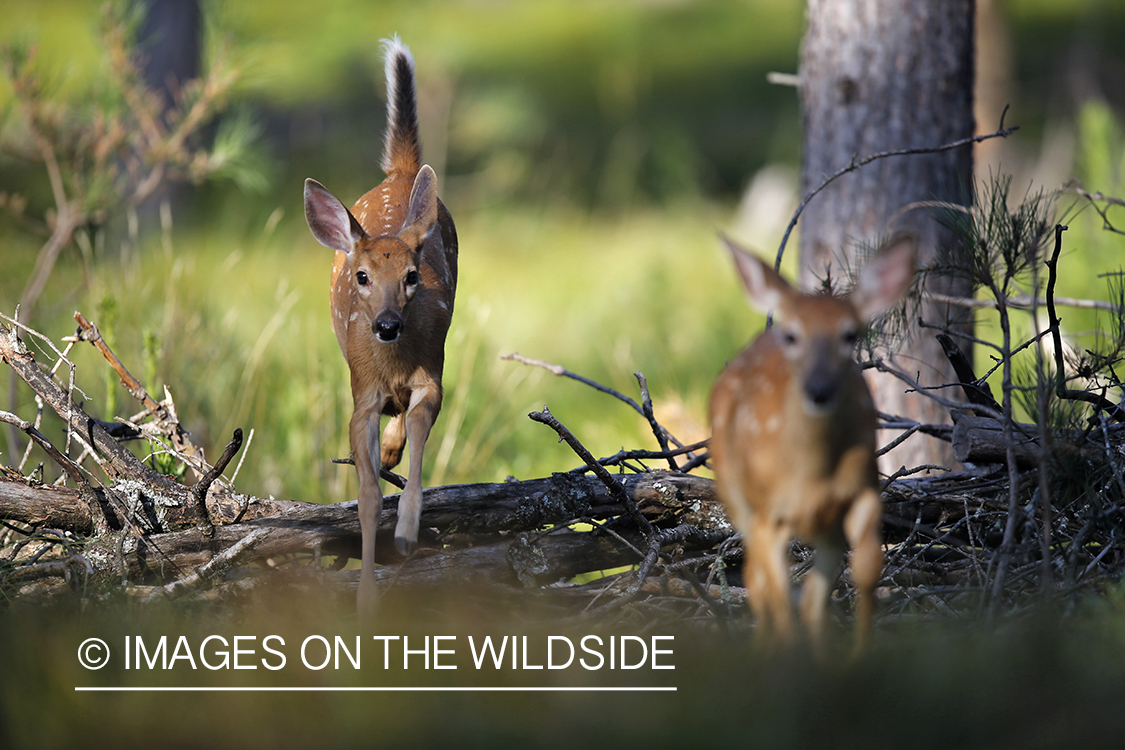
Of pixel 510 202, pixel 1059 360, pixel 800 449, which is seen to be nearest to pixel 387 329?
pixel 800 449

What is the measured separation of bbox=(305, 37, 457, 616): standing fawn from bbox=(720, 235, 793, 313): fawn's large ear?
113 centimetres

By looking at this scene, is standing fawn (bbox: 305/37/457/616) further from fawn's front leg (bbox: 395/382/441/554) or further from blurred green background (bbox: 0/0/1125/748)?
blurred green background (bbox: 0/0/1125/748)

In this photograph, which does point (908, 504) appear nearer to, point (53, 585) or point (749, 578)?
point (749, 578)

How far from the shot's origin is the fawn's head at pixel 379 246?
2904 millimetres

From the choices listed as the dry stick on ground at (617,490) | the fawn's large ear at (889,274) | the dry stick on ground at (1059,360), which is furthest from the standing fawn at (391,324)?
the dry stick on ground at (1059,360)

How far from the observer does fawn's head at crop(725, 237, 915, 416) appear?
73.2 inches

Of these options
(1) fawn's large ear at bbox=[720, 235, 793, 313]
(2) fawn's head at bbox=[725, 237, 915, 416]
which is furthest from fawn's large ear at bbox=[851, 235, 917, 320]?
(1) fawn's large ear at bbox=[720, 235, 793, 313]

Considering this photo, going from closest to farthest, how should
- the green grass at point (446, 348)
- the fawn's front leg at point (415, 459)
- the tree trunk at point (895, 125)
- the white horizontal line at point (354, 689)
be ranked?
the white horizontal line at point (354, 689)
the fawn's front leg at point (415, 459)
the tree trunk at point (895, 125)
the green grass at point (446, 348)

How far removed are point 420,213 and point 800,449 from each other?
61.0 inches

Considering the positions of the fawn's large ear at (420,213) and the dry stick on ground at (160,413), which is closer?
the fawn's large ear at (420,213)

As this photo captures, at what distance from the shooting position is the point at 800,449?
196 centimetres

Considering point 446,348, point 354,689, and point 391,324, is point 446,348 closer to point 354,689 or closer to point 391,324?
point 391,324

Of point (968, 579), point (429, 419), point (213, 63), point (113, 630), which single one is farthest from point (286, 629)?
point (213, 63)

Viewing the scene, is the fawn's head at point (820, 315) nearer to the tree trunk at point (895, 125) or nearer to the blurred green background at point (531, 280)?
the blurred green background at point (531, 280)
